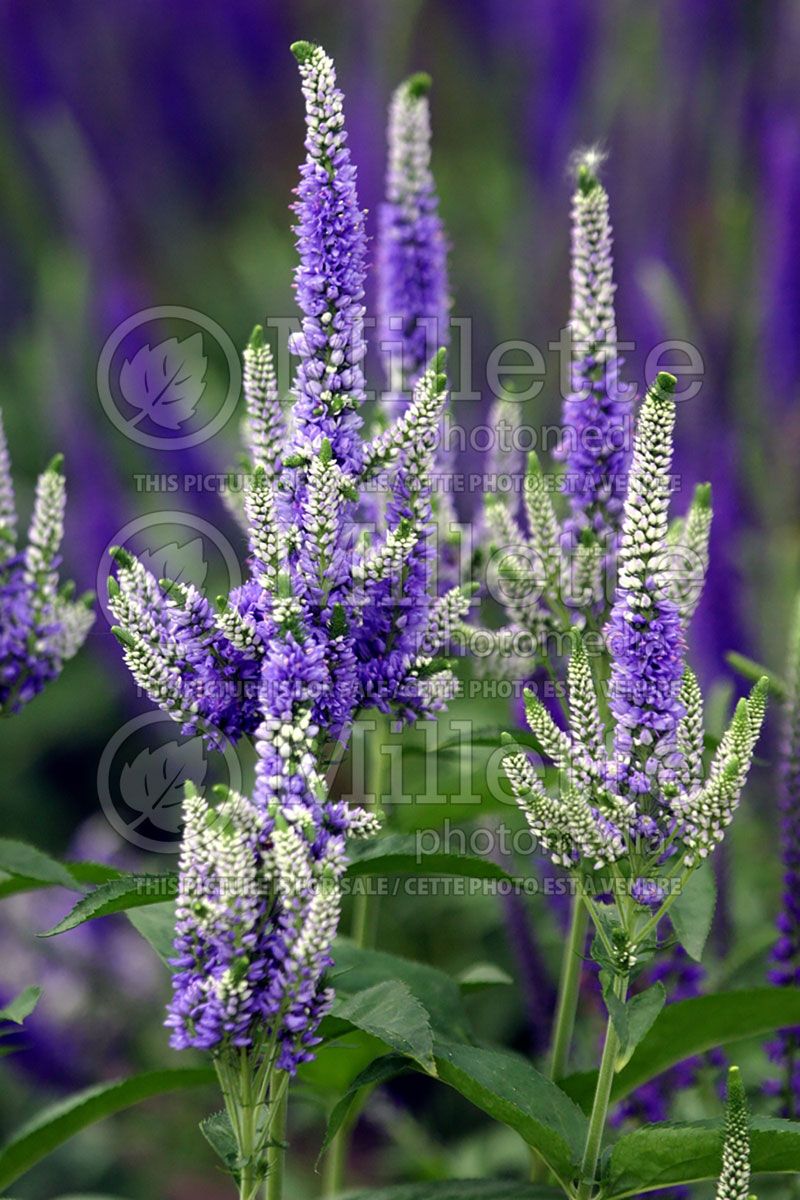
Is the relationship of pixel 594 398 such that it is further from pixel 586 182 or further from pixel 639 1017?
pixel 639 1017

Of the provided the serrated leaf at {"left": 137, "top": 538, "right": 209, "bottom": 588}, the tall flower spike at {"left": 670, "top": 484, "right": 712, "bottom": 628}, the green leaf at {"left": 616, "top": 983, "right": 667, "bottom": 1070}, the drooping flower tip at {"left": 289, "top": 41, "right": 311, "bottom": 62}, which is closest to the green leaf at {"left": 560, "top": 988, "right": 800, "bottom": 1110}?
the green leaf at {"left": 616, "top": 983, "right": 667, "bottom": 1070}

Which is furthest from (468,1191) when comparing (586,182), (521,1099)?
(586,182)

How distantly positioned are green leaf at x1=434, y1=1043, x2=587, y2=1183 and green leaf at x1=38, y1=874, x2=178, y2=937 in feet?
1.06

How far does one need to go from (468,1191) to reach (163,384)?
2.56 metres

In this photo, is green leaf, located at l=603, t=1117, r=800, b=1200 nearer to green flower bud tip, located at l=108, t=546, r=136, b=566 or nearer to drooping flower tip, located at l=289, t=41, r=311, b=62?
green flower bud tip, located at l=108, t=546, r=136, b=566

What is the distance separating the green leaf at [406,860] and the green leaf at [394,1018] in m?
0.13

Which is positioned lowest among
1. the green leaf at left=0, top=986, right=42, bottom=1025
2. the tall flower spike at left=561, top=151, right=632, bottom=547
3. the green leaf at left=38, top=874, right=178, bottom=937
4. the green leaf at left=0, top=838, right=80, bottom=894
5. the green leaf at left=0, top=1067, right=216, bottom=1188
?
the green leaf at left=0, top=1067, right=216, bottom=1188

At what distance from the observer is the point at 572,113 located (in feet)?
13.6

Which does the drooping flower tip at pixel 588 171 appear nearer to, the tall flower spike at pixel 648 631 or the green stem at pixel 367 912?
the tall flower spike at pixel 648 631

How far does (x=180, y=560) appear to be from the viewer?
3.04 meters

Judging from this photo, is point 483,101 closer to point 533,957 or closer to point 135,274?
point 135,274

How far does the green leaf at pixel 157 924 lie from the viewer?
1545mm

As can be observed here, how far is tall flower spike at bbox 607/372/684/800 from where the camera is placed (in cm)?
133

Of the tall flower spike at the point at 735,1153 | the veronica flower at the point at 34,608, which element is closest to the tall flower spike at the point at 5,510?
the veronica flower at the point at 34,608
